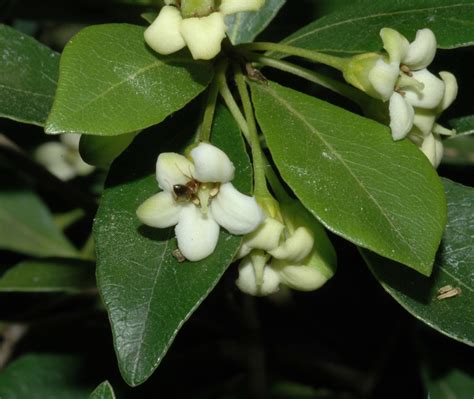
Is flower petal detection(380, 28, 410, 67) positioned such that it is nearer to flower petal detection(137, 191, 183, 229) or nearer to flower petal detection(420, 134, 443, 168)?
flower petal detection(420, 134, 443, 168)

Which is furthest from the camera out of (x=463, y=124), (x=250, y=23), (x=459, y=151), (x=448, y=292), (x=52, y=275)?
(x=459, y=151)

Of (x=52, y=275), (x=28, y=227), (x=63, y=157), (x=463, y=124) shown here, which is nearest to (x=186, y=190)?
(x=463, y=124)

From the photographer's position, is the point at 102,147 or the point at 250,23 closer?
the point at 102,147

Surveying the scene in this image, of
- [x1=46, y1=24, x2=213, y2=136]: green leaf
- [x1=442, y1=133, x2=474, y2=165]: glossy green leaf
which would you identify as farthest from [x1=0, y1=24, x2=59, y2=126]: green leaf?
[x1=442, y1=133, x2=474, y2=165]: glossy green leaf

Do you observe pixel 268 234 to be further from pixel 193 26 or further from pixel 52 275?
pixel 52 275

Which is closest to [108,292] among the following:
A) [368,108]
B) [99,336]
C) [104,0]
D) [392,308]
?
[368,108]

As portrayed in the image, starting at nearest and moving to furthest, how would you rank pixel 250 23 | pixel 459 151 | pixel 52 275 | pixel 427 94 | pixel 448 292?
pixel 427 94 → pixel 448 292 → pixel 250 23 → pixel 52 275 → pixel 459 151
